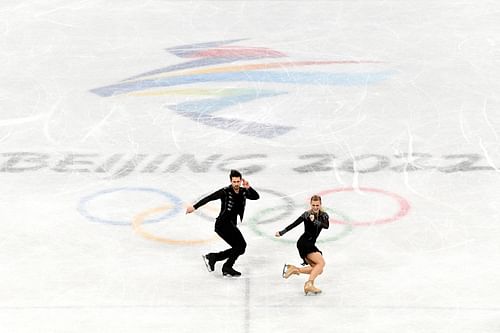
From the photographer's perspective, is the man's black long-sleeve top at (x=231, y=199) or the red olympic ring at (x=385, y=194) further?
the red olympic ring at (x=385, y=194)

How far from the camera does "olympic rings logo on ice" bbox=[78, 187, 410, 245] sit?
1894 cm

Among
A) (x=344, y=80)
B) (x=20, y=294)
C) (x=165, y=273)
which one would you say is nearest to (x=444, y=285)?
(x=165, y=273)

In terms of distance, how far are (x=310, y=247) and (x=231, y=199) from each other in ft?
4.51

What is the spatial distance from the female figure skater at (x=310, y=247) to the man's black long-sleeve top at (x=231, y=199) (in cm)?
A: 80

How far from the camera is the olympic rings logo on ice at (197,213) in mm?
18938

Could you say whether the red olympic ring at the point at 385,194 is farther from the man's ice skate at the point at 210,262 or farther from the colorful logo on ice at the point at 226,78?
the colorful logo on ice at the point at 226,78

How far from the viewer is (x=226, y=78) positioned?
27.2 meters

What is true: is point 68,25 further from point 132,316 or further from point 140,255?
point 132,316

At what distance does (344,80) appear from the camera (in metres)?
26.9

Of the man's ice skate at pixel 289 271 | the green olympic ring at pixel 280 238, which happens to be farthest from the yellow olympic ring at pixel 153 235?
the man's ice skate at pixel 289 271

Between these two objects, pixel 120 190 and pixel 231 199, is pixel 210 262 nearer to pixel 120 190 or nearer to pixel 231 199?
pixel 231 199

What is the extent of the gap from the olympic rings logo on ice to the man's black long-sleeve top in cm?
173

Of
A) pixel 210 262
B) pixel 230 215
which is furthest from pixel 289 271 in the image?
pixel 210 262

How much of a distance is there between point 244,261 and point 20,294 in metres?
3.45
